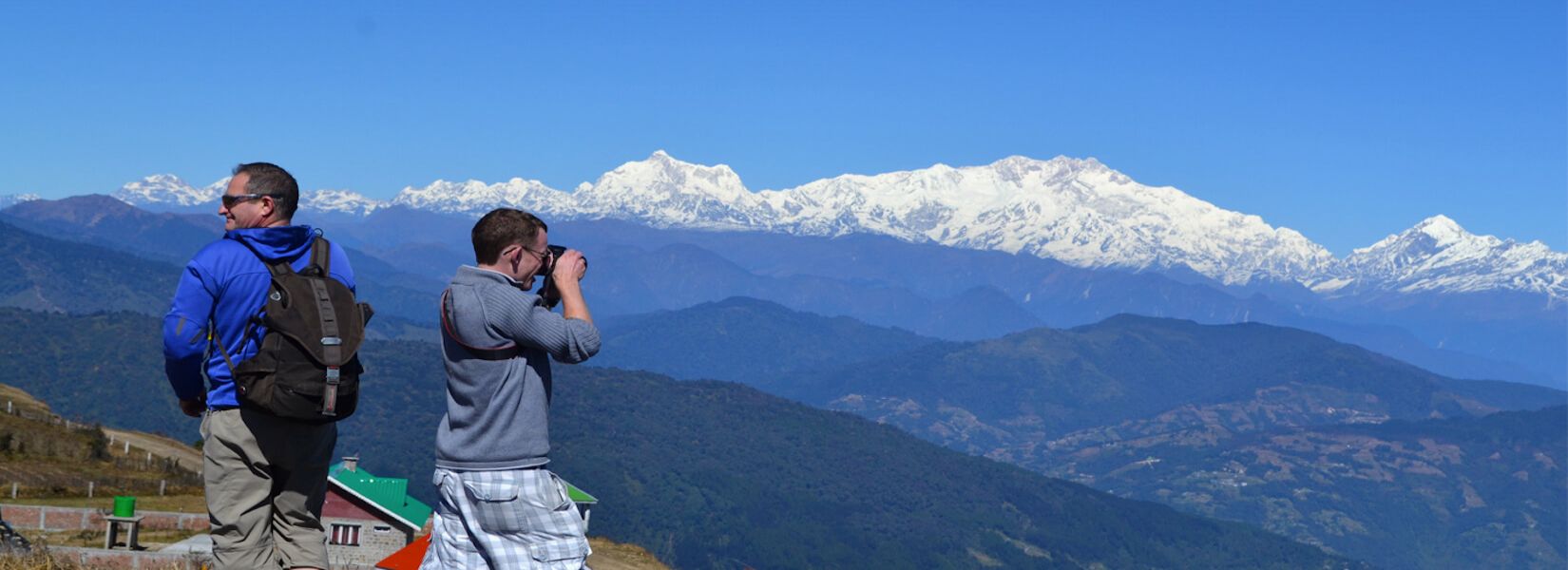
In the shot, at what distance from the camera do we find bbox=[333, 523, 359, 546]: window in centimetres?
4738

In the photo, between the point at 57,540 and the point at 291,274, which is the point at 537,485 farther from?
the point at 57,540

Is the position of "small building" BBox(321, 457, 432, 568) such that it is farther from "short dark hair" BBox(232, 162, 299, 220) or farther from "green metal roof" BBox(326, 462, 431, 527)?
"short dark hair" BBox(232, 162, 299, 220)

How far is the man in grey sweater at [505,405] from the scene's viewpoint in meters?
8.96

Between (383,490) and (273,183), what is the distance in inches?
1623

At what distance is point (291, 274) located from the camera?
30.0 feet

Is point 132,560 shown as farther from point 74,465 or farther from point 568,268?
point 74,465

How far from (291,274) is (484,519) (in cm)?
190

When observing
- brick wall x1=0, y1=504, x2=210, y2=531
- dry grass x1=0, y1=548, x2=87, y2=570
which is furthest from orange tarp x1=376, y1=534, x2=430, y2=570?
dry grass x1=0, y1=548, x2=87, y2=570

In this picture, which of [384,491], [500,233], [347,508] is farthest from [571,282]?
[384,491]

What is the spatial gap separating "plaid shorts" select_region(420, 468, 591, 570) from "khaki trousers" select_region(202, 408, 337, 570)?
880 mm

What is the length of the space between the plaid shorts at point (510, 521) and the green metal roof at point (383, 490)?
131 ft

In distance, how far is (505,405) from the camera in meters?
8.96

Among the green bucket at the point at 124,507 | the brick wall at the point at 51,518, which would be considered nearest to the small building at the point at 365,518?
the brick wall at the point at 51,518

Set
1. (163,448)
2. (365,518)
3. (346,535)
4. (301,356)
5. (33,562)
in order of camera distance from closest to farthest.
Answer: (301,356) < (33,562) < (346,535) < (365,518) < (163,448)
